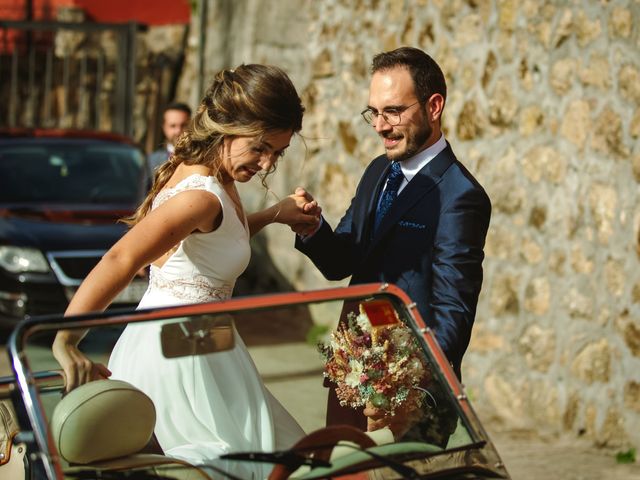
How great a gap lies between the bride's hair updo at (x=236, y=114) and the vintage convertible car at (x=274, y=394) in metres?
0.71

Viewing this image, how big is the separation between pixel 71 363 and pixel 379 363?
0.77m

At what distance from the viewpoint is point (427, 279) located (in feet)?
12.2

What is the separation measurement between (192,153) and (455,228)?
849 mm

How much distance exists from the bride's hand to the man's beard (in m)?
1.49

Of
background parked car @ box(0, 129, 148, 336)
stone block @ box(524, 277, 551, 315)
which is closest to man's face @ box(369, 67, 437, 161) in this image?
stone block @ box(524, 277, 551, 315)

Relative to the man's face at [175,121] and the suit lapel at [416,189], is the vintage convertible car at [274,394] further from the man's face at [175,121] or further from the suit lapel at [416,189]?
the man's face at [175,121]

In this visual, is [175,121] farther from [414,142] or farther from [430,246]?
[430,246]

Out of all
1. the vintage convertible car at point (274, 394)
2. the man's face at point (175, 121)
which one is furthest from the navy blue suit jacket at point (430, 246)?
the man's face at point (175, 121)

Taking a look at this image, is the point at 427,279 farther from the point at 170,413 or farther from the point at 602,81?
the point at 602,81

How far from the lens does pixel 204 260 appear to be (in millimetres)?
3490

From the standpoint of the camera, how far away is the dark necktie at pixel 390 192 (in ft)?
12.9

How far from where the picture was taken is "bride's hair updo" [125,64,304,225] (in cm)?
344

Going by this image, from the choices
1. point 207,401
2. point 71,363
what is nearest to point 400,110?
point 207,401

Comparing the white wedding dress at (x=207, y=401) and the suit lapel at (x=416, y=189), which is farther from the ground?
the suit lapel at (x=416, y=189)
